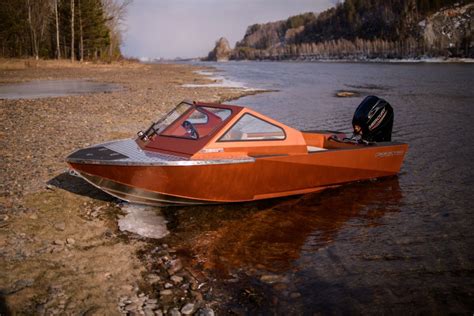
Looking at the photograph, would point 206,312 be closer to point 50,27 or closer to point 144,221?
point 144,221

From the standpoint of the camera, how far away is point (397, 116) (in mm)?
18062

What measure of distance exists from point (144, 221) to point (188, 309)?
260cm

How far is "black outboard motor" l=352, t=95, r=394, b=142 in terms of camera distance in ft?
30.6

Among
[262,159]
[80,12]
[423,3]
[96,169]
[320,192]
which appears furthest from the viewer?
[423,3]

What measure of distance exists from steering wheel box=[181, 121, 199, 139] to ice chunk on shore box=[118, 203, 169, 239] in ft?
5.02

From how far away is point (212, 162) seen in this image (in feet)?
20.8

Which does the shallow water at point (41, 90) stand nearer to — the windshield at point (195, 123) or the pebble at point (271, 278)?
the windshield at point (195, 123)

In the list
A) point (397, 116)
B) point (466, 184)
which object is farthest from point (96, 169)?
point (397, 116)

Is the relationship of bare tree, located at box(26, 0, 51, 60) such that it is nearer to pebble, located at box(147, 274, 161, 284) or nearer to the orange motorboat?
the orange motorboat

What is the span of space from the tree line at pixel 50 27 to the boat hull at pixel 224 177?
47.0 m

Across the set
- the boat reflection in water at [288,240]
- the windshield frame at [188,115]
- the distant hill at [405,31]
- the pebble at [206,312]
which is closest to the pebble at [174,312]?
the pebble at [206,312]

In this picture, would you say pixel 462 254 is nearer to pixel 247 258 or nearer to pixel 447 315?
pixel 447 315

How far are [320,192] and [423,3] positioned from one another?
185 metres

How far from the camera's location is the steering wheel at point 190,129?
6.85m
